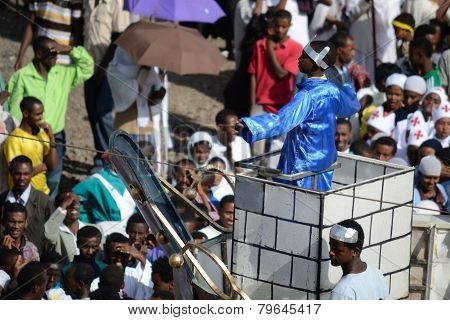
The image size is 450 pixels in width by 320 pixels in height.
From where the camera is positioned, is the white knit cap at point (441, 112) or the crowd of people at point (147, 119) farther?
the white knit cap at point (441, 112)

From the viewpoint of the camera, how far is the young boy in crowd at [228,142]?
10.7m

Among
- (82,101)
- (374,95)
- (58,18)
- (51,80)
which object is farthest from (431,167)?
(82,101)

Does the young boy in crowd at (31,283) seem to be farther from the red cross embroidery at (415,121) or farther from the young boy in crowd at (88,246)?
the red cross embroidery at (415,121)

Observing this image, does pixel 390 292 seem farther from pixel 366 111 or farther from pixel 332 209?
pixel 366 111

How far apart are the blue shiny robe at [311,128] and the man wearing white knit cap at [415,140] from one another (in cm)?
346

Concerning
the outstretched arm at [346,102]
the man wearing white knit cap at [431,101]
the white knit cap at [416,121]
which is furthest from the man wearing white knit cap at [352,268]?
the man wearing white knit cap at [431,101]

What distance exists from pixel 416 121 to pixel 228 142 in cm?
156

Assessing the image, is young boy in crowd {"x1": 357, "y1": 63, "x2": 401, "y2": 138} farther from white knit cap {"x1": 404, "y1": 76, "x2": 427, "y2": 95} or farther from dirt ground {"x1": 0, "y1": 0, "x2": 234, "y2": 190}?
dirt ground {"x1": 0, "y1": 0, "x2": 234, "y2": 190}

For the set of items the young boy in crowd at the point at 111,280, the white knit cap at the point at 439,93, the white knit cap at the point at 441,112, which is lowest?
the young boy in crowd at the point at 111,280

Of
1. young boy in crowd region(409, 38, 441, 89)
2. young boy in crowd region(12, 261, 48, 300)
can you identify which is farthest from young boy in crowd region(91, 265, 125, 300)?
young boy in crowd region(409, 38, 441, 89)

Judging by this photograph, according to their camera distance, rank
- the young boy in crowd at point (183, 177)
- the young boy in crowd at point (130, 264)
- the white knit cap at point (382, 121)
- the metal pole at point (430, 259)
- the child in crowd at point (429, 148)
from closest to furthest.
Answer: the metal pole at point (430, 259) < the young boy in crowd at point (130, 264) < the young boy in crowd at point (183, 177) < the child in crowd at point (429, 148) < the white knit cap at point (382, 121)

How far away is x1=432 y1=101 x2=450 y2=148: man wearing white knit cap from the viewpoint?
10.7m

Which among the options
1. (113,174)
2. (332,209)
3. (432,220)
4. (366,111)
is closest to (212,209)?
(113,174)
